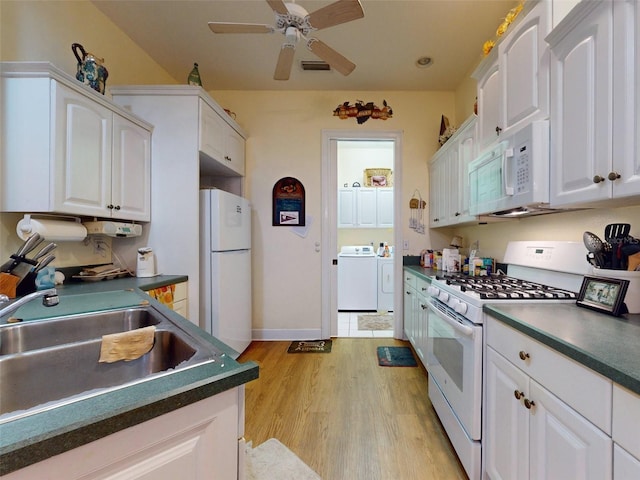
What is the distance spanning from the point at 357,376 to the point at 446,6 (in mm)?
2903

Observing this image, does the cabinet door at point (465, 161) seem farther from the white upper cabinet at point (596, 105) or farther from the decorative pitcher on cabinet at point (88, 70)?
the decorative pitcher on cabinet at point (88, 70)

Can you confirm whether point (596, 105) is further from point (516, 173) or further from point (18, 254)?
point (18, 254)

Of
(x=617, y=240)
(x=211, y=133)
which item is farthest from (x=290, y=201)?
(x=617, y=240)

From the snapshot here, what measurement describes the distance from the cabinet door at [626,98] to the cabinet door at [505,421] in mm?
758

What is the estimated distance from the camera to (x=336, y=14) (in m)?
1.47

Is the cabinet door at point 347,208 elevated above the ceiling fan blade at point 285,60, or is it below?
below

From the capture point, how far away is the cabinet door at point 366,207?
4.59 m

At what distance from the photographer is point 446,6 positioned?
1.96 metres

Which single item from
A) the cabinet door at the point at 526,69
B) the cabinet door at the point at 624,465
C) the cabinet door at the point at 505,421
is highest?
the cabinet door at the point at 526,69

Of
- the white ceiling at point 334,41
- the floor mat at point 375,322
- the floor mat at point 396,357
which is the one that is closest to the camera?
the white ceiling at point 334,41

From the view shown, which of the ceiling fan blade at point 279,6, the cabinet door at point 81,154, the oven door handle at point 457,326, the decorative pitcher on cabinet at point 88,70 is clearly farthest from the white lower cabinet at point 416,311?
the decorative pitcher on cabinet at point 88,70

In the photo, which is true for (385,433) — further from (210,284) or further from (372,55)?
(372,55)

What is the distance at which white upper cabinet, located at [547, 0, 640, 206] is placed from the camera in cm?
89

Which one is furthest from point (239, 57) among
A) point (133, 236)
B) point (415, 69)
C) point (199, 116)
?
point (133, 236)
